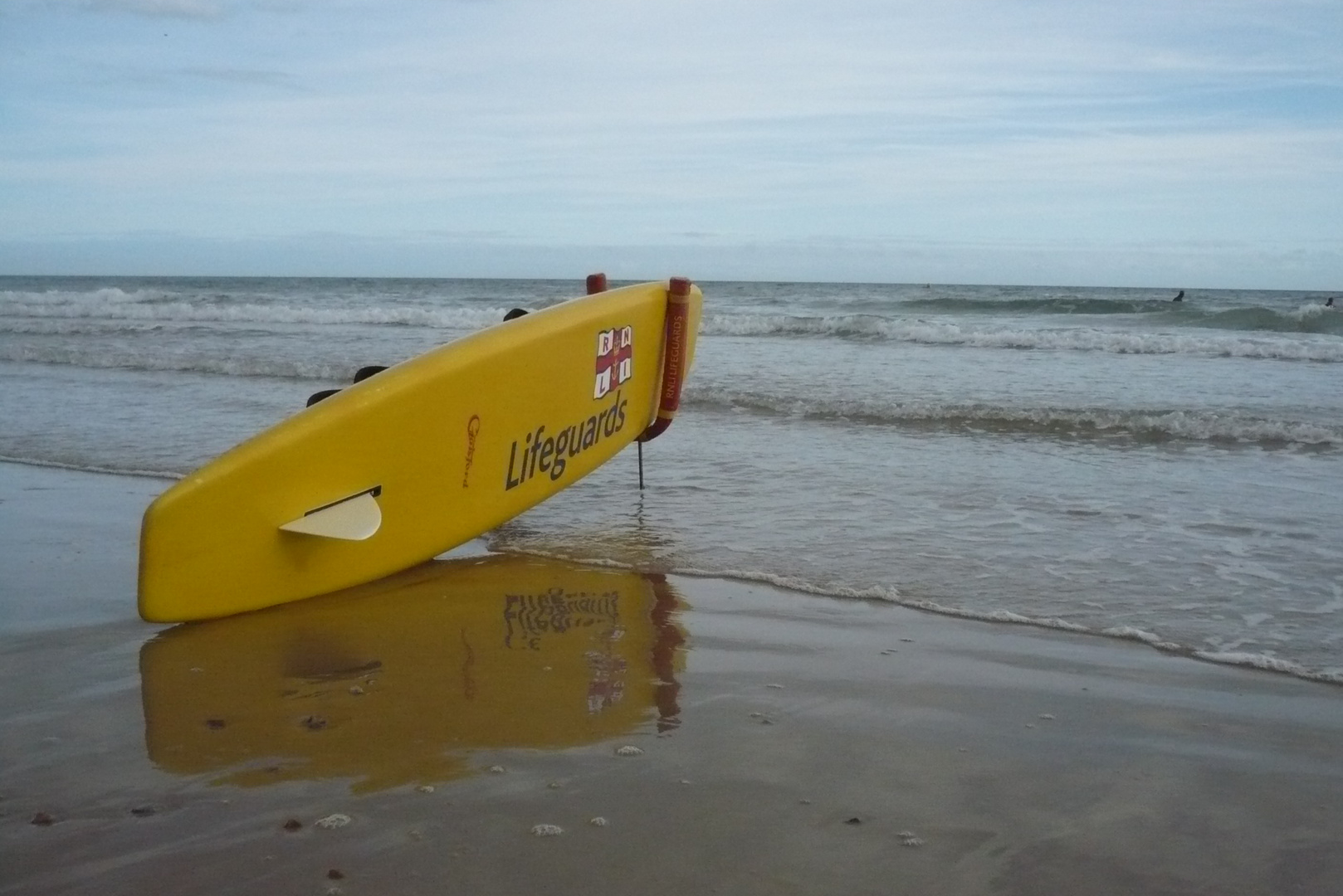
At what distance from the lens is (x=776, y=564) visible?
4.53 metres

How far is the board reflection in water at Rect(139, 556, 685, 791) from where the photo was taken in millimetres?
2645

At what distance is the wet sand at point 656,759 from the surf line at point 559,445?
3.34ft

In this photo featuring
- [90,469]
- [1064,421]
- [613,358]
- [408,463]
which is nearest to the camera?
[408,463]

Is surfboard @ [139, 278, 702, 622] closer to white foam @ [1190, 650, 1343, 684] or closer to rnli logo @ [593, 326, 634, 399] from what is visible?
rnli logo @ [593, 326, 634, 399]

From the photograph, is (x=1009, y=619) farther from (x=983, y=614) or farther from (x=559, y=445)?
(x=559, y=445)

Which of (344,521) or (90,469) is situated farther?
(90,469)

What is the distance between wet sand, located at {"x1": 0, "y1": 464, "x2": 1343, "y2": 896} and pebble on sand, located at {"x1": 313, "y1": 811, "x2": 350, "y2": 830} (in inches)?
0.6

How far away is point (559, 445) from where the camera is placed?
506cm

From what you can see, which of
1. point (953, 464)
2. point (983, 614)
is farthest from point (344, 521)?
point (953, 464)

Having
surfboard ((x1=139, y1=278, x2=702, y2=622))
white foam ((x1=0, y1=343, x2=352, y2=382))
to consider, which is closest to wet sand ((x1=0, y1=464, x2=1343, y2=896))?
surfboard ((x1=139, y1=278, x2=702, y2=622))

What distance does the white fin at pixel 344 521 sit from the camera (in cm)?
384

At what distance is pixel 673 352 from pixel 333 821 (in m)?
3.73

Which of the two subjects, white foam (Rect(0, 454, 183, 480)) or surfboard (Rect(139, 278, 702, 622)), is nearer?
surfboard (Rect(139, 278, 702, 622))

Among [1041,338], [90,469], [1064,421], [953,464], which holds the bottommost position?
[90,469]
